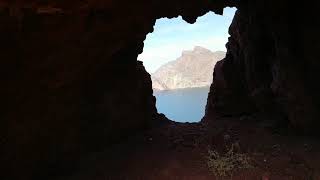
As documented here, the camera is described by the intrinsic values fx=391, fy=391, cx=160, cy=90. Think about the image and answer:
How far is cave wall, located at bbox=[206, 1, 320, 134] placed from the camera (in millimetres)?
10555

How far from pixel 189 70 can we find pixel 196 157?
433 ft

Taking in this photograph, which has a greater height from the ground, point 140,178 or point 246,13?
point 246,13

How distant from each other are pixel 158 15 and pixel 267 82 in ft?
15.7

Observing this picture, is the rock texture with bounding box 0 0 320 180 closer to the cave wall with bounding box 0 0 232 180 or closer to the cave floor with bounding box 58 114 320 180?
the cave wall with bounding box 0 0 232 180

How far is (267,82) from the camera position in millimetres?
14305

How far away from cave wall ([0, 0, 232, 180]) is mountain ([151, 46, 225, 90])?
10725cm

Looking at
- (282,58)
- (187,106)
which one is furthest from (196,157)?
(187,106)

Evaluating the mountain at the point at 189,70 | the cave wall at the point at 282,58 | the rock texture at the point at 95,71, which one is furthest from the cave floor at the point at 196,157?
the mountain at the point at 189,70

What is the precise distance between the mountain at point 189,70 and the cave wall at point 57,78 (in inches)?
4222

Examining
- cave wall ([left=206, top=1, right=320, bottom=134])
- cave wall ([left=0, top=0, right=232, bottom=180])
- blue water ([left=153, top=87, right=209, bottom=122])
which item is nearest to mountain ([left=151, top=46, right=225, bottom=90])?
blue water ([left=153, top=87, right=209, bottom=122])

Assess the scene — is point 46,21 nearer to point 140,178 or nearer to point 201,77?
point 140,178

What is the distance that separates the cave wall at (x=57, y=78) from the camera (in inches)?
281

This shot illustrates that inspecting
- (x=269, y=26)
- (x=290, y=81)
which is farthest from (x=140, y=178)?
(x=269, y=26)

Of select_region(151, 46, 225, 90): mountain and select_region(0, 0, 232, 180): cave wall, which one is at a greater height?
select_region(151, 46, 225, 90): mountain
